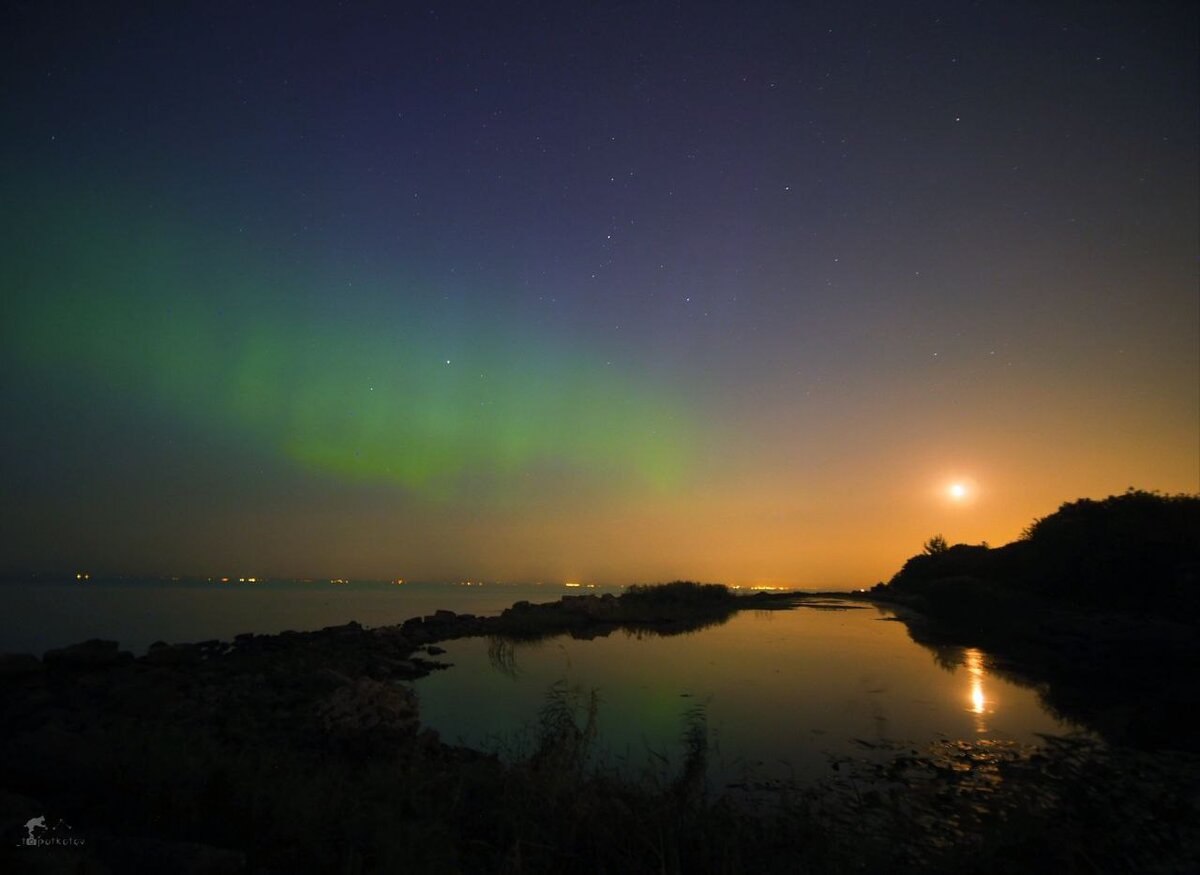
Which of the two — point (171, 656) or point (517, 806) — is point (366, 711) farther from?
point (171, 656)

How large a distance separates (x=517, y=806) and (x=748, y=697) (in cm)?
1026

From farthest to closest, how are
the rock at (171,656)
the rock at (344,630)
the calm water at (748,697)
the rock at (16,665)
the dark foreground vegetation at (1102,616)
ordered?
1. the rock at (344,630)
2. the rock at (171,656)
3. the rock at (16,665)
4. the dark foreground vegetation at (1102,616)
5. the calm water at (748,697)

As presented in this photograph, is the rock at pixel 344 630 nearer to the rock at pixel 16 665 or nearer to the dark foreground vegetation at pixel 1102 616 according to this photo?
the rock at pixel 16 665

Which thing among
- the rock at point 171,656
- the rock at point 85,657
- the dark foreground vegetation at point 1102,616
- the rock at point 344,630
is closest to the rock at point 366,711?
the rock at point 171,656

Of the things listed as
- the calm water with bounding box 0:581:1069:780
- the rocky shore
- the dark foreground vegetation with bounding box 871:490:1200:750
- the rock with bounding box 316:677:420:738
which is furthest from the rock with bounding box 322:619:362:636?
the dark foreground vegetation with bounding box 871:490:1200:750

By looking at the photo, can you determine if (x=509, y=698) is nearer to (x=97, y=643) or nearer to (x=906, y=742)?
(x=906, y=742)

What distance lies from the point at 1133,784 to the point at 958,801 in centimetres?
323

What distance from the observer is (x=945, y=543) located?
7556 cm

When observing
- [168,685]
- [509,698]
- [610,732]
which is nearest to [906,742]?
[610,732]

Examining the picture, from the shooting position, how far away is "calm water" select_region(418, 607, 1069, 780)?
11.0 meters

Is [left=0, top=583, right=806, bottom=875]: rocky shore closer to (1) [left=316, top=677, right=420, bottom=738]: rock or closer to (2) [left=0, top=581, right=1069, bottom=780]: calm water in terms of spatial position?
(1) [left=316, top=677, right=420, bottom=738]: rock

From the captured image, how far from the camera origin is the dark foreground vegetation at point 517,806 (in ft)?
16.8

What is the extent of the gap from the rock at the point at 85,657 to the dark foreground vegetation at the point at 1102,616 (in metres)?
27.0

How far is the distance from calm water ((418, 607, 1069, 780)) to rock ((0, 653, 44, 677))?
11022mm
